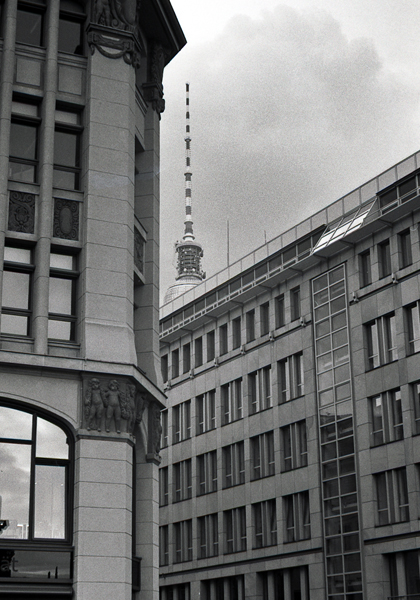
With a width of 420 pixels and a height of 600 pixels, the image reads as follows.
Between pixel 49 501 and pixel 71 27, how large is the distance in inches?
704

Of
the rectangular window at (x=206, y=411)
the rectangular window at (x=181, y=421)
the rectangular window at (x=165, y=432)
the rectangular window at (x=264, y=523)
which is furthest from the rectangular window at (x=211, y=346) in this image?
the rectangular window at (x=264, y=523)

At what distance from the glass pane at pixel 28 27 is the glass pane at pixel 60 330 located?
1063 centimetres

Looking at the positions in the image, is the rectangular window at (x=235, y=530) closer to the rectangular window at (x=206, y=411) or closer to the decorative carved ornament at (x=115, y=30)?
the rectangular window at (x=206, y=411)

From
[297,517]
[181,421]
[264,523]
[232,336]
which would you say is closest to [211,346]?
[232,336]

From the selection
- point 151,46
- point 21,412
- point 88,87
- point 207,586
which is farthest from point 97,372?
point 207,586

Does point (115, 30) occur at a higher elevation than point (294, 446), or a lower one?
higher

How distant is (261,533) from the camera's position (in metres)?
63.5

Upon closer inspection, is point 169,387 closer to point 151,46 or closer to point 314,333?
point 314,333

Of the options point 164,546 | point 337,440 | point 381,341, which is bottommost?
point 164,546

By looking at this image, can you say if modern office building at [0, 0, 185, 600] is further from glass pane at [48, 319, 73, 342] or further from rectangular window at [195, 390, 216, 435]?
rectangular window at [195, 390, 216, 435]

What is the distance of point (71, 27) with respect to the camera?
37.4 m

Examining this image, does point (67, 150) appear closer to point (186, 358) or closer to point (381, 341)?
point (381, 341)

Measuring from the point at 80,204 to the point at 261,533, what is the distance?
35.1 meters

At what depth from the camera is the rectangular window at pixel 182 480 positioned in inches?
2857
